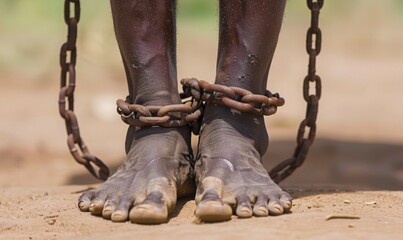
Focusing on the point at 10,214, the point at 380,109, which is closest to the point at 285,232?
the point at 10,214

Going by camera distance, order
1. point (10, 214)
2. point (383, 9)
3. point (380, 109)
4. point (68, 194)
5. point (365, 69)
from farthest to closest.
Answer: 1. point (383, 9)
2. point (365, 69)
3. point (380, 109)
4. point (68, 194)
5. point (10, 214)

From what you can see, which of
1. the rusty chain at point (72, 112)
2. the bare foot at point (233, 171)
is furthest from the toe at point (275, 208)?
the rusty chain at point (72, 112)

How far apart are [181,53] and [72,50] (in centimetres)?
529

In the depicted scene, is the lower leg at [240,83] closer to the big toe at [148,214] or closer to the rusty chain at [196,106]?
the rusty chain at [196,106]

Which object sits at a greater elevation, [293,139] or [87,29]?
[87,29]

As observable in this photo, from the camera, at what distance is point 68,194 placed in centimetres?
313

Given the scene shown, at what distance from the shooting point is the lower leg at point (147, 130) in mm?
2543

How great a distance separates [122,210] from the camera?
2453 millimetres

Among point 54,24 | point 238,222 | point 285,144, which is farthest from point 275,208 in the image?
point 54,24

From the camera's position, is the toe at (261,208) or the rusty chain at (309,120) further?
the rusty chain at (309,120)

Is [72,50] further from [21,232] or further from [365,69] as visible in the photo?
[365,69]

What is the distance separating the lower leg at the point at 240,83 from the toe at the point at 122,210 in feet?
0.71

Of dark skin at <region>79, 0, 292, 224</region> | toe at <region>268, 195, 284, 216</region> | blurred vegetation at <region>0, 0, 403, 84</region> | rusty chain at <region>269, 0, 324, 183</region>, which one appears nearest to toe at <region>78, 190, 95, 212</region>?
dark skin at <region>79, 0, 292, 224</region>

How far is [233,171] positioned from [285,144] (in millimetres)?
3192
